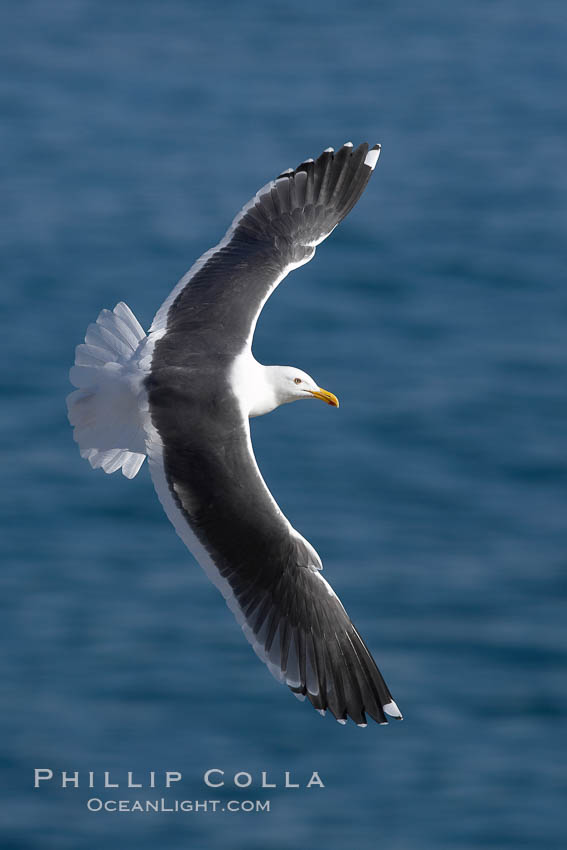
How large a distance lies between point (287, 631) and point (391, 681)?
135 inches

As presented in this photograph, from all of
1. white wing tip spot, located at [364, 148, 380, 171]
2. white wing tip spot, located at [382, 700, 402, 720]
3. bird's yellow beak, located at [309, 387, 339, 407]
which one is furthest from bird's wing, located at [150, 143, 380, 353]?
white wing tip spot, located at [382, 700, 402, 720]

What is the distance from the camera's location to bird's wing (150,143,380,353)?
357 inches

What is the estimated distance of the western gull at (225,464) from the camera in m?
8.30

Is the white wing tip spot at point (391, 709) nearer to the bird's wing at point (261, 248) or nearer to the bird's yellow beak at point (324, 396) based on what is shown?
the bird's yellow beak at point (324, 396)

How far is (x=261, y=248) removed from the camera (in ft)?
31.9

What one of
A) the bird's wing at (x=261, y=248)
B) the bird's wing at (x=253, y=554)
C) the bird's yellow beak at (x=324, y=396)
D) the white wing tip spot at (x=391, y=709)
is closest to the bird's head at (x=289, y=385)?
the bird's yellow beak at (x=324, y=396)

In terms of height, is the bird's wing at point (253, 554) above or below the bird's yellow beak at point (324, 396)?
below

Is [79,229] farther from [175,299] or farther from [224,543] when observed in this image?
[224,543]

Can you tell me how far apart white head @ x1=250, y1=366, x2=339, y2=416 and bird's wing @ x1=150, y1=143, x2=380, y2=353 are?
0.25 m

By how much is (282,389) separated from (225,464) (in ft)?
3.39

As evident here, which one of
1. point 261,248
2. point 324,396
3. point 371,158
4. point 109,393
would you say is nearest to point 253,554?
point 109,393

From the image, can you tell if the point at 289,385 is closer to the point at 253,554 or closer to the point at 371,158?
the point at 253,554

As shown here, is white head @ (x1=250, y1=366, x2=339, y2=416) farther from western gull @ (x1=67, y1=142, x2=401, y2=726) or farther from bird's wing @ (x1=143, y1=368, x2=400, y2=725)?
bird's wing @ (x1=143, y1=368, x2=400, y2=725)

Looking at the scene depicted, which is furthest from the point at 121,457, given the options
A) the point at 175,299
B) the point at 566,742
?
the point at 566,742
